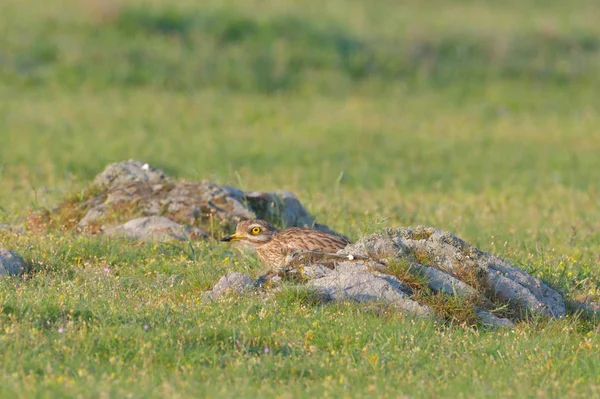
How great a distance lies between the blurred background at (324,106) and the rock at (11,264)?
2.83 m

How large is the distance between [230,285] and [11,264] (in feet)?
6.50

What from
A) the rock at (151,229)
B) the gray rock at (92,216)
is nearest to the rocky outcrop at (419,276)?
the rock at (151,229)

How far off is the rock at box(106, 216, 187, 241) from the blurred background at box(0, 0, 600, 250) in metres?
1.56

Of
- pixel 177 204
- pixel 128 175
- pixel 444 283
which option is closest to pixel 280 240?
pixel 444 283

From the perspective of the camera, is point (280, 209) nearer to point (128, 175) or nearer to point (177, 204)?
point (177, 204)

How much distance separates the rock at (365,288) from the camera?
919 cm

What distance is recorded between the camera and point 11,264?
10.0 metres

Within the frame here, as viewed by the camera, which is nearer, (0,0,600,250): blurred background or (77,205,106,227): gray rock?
(77,205,106,227): gray rock

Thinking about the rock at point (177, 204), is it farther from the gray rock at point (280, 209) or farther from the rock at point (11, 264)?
the rock at point (11, 264)

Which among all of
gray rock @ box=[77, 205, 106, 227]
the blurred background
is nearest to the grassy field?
the blurred background

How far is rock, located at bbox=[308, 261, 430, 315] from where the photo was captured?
919cm

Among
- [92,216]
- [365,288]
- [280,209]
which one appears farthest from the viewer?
[280,209]

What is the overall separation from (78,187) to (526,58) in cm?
2254

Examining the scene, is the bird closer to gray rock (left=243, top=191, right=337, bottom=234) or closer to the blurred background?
gray rock (left=243, top=191, right=337, bottom=234)
